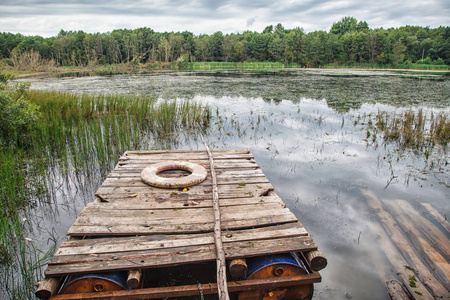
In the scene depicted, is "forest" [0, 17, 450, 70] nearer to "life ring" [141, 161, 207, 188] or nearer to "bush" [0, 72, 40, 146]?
"bush" [0, 72, 40, 146]

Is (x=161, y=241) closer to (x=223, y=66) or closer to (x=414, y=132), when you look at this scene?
(x=414, y=132)

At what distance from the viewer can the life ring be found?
341 centimetres

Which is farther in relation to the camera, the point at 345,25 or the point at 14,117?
the point at 345,25

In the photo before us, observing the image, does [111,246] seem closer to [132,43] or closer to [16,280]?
[16,280]

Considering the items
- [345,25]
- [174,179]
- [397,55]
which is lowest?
[174,179]

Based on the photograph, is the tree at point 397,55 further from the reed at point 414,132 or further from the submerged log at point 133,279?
the submerged log at point 133,279

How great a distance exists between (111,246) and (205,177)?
1584 mm

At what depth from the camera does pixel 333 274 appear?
2.79 m

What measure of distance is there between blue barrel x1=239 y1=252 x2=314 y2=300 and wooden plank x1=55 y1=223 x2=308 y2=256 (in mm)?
208

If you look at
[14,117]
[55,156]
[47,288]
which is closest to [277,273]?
[47,288]


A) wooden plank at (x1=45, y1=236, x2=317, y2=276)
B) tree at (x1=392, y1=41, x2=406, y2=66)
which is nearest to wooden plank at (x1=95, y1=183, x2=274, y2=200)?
wooden plank at (x1=45, y1=236, x2=317, y2=276)

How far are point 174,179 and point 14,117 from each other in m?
3.74

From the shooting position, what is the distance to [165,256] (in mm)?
2221

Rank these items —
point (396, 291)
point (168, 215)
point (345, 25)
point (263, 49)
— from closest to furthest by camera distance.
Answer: point (396, 291), point (168, 215), point (263, 49), point (345, 25)
